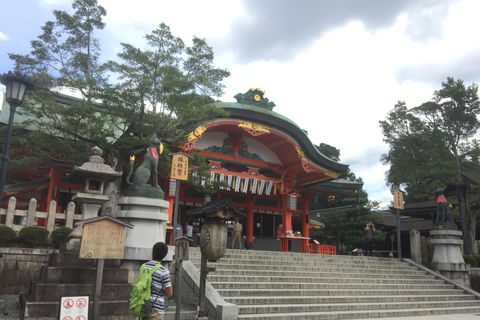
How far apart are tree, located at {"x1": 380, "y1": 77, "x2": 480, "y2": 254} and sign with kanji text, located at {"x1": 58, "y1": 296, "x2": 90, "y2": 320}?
18.0 m

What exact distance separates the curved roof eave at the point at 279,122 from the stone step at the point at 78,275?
1015cm

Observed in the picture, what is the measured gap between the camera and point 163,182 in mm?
17156

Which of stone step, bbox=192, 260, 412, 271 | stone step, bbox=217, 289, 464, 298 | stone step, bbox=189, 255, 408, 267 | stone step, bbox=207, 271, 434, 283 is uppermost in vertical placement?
stone step, bbox=189, 255, 408, 267

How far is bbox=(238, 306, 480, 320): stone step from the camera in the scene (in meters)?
7.86

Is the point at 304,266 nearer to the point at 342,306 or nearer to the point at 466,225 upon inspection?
the point at 342,306

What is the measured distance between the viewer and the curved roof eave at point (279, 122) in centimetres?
1673

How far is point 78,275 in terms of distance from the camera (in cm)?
698

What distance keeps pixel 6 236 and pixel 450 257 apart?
15253 mm

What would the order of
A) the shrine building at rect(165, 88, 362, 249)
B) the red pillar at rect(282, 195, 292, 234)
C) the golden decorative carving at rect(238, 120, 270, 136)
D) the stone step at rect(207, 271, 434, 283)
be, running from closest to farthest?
the stone step at rect(207, 271, 434, 283), the golden decorative carving at rect(238, 120, 270, 136), the shrine building at rect(165, 88, 362, 249), the red pillar at rect(282, 195, 292, 234)

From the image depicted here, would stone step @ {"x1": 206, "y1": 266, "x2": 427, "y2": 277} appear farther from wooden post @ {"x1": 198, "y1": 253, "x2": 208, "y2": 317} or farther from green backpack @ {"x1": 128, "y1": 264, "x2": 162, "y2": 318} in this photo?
green backpack @ {"x1": 128, "y1": 264, "x2": 162, "y2": 318}

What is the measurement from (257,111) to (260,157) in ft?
11.3

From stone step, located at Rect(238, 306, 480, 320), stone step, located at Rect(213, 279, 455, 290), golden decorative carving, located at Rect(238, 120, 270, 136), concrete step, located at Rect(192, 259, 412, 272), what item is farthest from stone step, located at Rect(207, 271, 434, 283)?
golden decorative carving, located at Rect(238, 120, 270, 136)

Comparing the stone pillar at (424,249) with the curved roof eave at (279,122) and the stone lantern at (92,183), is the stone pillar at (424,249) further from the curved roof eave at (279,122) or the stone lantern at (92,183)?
the stone lantern at (92,183)

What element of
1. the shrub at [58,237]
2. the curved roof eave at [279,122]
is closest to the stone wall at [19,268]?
the shrub at [58,237]
